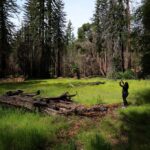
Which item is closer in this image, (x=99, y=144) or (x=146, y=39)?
(x=99, y=144)

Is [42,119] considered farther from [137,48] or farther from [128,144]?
[137,48]

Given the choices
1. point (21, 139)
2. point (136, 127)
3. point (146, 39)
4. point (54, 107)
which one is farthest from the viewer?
point (146, 39)

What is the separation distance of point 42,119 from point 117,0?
46.4 metres

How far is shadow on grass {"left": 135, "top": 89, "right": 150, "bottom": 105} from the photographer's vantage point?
17.5m

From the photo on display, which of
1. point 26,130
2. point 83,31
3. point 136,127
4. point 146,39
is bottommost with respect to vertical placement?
point 136,127

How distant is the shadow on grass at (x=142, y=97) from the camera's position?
1754 cm

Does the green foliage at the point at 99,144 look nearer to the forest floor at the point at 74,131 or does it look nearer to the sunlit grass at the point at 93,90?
the forest floor at the point at 74,131

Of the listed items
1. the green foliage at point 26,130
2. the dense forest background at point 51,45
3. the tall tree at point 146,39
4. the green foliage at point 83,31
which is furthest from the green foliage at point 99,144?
the green foliage at point 83,31

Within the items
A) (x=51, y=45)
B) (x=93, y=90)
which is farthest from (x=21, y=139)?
(x=51, y=45)

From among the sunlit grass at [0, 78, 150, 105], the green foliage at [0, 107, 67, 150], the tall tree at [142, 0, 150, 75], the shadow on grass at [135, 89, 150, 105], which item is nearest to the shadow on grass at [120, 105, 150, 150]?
the shadow on grass at [135, 89, 150, 105]

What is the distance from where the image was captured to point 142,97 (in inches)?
736

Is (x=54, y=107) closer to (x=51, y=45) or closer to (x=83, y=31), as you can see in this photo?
(x=51, y=45)

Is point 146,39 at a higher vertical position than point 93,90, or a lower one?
higher

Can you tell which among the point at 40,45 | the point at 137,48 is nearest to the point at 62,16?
the point at 40,45
